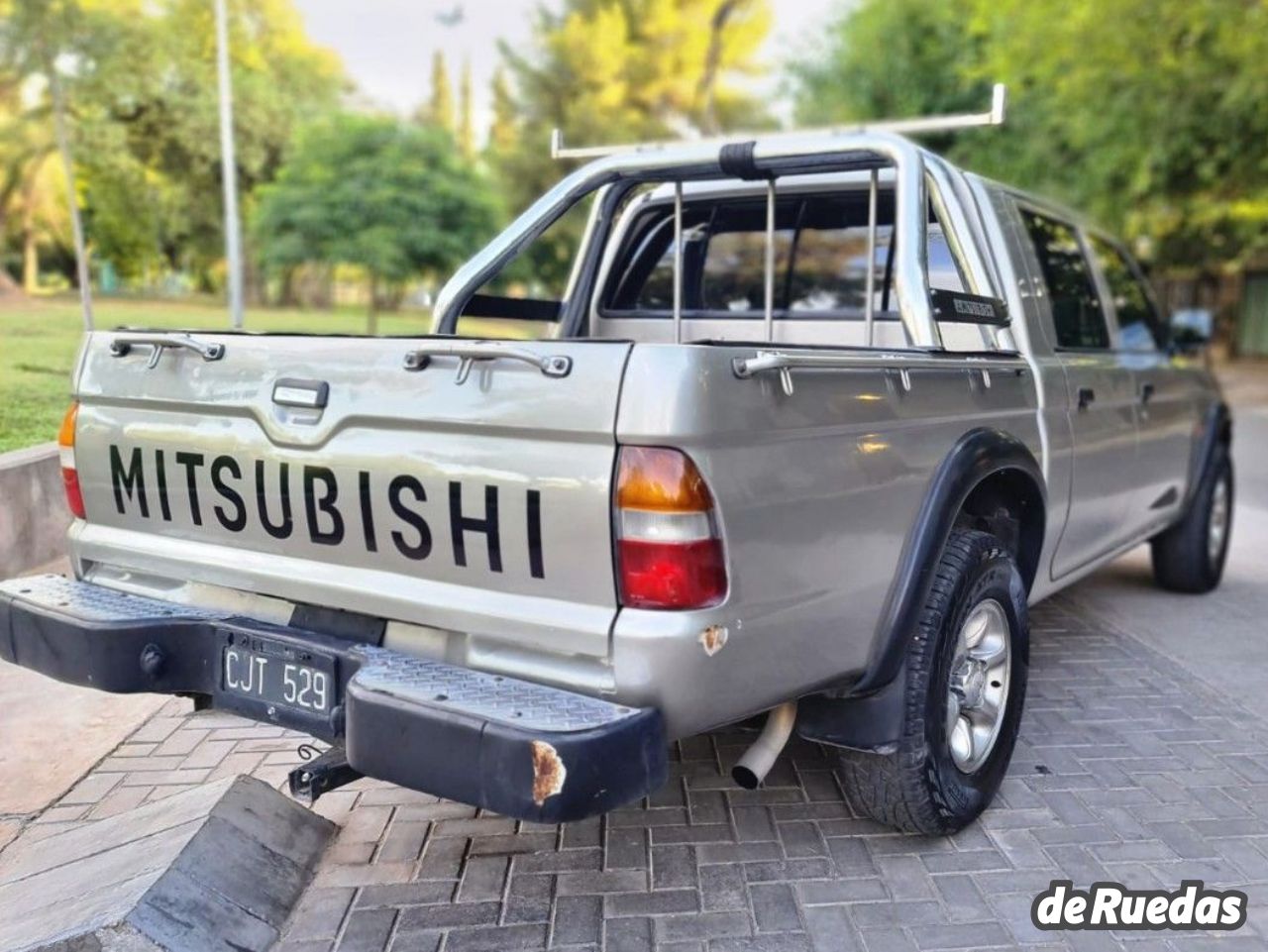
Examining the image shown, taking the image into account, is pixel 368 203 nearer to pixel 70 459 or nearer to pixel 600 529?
pixel 70 459

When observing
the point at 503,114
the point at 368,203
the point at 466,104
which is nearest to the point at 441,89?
the point at 466,104

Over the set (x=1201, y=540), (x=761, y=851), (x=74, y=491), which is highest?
(x=74, y=491)

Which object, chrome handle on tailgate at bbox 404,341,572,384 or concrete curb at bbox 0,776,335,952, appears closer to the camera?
chrome handle on tailgate at bbox 404,341,572,384

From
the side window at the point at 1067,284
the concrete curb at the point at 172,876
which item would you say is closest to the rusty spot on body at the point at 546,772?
the concrete curb at the point at 172,876

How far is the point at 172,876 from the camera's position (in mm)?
2521

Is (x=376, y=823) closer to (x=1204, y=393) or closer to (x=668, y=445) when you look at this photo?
(x=668, y=445)

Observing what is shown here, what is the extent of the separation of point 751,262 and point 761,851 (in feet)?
Answer: 7.99

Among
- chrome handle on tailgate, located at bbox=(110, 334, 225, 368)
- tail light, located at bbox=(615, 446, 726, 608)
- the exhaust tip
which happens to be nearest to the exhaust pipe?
the exhaust tip

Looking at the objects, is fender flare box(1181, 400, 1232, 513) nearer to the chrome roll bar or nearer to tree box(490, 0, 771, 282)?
the chrome roll bar

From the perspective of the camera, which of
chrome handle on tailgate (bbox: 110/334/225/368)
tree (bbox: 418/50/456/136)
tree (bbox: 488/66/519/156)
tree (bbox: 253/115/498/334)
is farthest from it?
tree (bbox: 418/50/456/136)

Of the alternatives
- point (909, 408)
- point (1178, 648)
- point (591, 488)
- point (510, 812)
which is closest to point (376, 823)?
point (510, 812)

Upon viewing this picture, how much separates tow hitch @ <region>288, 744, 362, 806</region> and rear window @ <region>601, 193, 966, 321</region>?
2.22m

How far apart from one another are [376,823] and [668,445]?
1.73m

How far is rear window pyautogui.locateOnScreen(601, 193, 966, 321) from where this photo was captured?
409 centimetres
